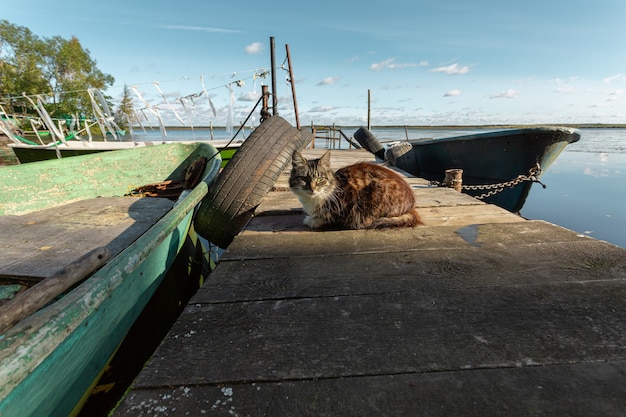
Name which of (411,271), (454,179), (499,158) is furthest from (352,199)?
(499,158)

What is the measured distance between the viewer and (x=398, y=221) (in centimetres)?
231

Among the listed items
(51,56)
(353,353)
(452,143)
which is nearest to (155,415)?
(353,353)

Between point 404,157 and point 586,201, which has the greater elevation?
point 404,157

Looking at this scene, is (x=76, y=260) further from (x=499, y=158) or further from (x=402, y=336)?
(x=499, y=158)

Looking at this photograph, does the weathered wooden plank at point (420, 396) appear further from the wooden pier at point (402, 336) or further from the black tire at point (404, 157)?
the black tire at point (404, 157)

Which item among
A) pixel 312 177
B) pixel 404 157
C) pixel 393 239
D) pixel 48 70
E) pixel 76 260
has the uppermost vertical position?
pixel 48 70

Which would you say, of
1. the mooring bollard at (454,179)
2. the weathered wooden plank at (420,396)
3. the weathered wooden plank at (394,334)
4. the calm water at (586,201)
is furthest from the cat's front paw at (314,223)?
the calm water at (586,201)

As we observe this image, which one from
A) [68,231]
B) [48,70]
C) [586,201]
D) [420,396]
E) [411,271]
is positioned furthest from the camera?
[48,70]

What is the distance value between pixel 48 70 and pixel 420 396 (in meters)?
53.5

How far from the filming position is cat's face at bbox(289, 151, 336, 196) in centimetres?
233

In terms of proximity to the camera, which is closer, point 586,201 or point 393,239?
point 393,239

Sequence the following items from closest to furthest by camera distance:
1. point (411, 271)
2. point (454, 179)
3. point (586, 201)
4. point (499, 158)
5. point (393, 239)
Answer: point (411, 271) < point (393, 239) < point (454, 179) < point (499, 158) < point (586, 201)

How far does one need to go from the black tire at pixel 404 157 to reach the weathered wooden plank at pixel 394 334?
6.72 m

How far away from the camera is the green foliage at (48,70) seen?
1395 inches
